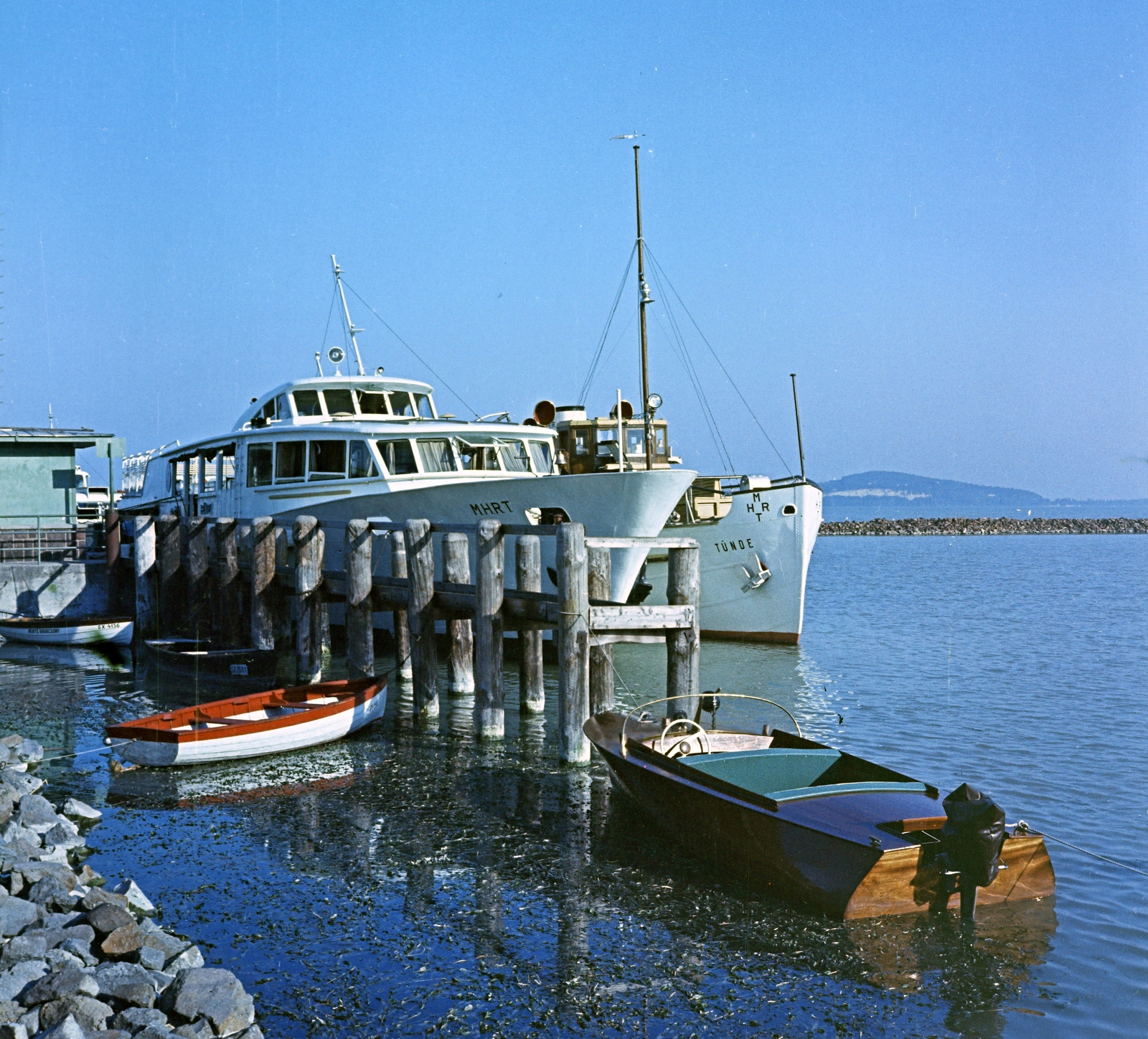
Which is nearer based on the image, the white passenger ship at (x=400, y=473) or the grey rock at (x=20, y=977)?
the grey rock at (x=20, y=977)

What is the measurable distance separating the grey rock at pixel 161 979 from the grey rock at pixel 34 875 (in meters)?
1.56

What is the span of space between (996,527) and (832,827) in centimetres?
12474

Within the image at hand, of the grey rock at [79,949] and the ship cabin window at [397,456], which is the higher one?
the ship cabin window at [397,456]

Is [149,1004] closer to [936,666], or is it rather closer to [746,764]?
[746,764]

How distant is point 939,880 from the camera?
7621mm

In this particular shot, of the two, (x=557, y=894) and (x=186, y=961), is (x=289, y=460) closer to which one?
(x=557, y=894)

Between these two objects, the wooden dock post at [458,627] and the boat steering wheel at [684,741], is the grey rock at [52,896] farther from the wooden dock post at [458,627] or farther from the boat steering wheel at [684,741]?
the wooden dock post at [458,627]

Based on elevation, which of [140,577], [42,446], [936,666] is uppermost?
[42,446]

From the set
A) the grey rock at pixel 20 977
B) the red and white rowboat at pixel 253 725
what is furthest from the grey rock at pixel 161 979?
the red and white rowboat at pixel 253 725

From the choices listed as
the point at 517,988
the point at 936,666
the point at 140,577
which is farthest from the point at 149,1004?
the point at 936,666

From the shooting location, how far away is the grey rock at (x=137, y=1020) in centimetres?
562

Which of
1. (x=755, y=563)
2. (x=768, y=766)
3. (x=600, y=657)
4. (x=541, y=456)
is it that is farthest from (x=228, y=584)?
(x=768, y=766)

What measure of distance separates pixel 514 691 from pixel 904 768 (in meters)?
6.67

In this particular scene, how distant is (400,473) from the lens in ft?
64.4
